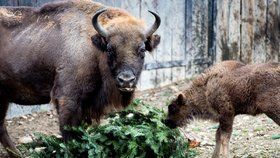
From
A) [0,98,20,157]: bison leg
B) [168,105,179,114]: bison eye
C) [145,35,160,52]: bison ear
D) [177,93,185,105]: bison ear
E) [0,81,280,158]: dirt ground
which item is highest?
[145,35,160,52]: bison ear

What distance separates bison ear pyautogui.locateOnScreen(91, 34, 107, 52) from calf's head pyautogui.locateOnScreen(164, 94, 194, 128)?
1217 mm

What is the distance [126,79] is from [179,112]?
1.32 metres

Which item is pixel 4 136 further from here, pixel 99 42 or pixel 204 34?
pixel 204 34

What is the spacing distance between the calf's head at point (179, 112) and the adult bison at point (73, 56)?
2.29 feet

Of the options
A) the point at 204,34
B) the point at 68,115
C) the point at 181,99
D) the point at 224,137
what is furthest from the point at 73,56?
the point at 204,34

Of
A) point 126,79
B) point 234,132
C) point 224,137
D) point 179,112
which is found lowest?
point 234,132

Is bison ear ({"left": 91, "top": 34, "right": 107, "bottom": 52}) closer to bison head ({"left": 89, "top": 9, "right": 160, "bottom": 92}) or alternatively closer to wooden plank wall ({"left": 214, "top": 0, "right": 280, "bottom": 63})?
bison head ({"left": 89, "top": 9, "right": 160, "bottom": 92})

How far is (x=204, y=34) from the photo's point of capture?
10203 millimetres

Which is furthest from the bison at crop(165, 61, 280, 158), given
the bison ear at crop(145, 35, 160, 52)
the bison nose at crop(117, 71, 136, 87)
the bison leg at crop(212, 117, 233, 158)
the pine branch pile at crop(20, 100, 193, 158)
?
the bison nose at crop(117, 71, 136, 87)

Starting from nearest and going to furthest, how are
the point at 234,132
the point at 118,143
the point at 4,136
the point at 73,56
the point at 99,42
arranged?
the point at 118,143
the point at 99,42
the point at 73,56
the point at 4,136
the point at 234,132

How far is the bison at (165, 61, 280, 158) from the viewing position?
19.5 ft

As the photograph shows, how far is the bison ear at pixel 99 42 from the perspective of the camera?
580cm

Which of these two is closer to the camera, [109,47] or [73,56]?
[109,47]

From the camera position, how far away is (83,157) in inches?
224
